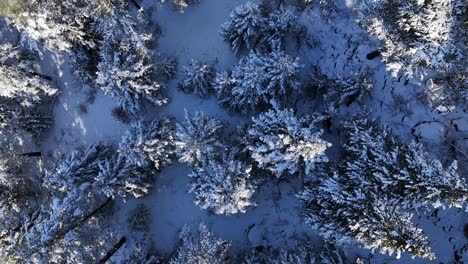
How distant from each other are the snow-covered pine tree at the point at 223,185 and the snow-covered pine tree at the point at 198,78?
522cm

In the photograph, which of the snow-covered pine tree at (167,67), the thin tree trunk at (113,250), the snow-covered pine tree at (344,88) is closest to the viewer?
the snow-covered pine tree at (344,88)

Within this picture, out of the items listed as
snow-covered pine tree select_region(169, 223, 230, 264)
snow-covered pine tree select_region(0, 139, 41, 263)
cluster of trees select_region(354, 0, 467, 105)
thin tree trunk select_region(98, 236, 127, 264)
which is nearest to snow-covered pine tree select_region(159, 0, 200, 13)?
cluster of trees select_region(354, 0, 467, 105)

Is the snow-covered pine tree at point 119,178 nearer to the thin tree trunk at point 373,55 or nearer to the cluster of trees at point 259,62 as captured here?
the cluster of trees at point 259,62

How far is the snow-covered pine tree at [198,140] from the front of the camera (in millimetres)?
20484

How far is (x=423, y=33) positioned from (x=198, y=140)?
39.5ft

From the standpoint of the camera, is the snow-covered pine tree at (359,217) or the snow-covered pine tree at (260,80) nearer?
the snow-covered pine tree at (359,217)

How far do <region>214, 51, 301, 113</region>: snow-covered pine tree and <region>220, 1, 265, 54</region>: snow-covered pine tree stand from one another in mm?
1256

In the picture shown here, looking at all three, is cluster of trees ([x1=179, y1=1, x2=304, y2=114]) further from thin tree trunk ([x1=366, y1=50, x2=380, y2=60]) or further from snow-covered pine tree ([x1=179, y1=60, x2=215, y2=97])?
thin tree trunk ([x1=366, y1=50, x2=380, y2=60])

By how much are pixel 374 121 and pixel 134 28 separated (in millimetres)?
14737

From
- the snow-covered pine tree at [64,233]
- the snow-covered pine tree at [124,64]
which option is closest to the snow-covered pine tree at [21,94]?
the snow-covered pine tree at [124,64]

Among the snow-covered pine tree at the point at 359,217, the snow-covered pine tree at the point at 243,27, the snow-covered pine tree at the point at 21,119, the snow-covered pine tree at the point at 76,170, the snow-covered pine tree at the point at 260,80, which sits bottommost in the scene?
the snow-covered pine tree at the point at 76,170

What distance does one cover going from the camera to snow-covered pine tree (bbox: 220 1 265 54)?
21.5 m

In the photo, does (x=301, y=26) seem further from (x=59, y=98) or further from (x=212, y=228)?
(x=59, y=98)

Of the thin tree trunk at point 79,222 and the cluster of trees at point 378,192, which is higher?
the cluster of trees at point 378,192
